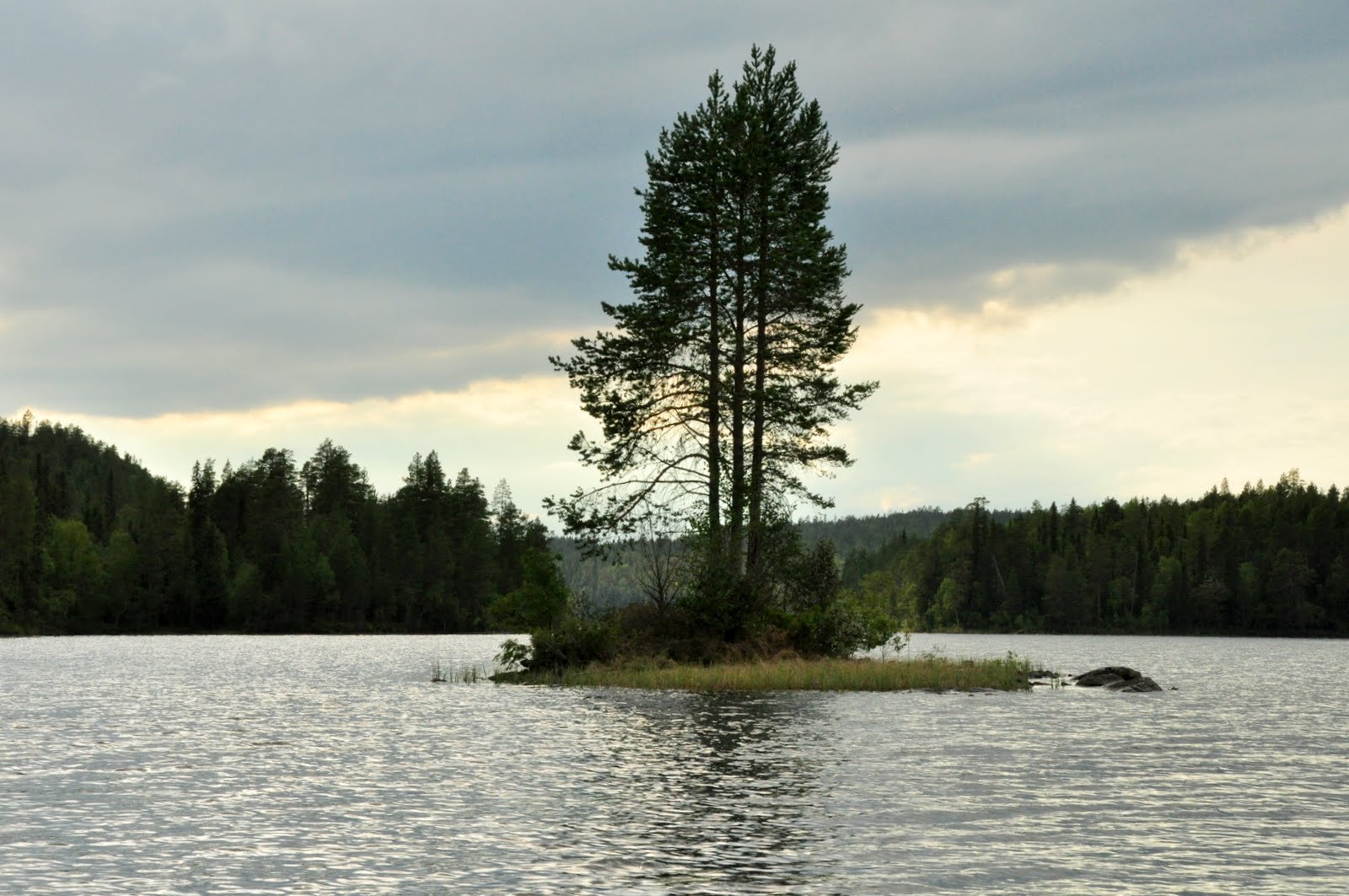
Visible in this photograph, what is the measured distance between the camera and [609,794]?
24125mm

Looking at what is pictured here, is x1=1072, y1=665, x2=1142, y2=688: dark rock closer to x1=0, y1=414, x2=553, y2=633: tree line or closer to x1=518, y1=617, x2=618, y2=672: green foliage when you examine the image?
x1=518, y1=617, x2=618, y2=672: green foliage

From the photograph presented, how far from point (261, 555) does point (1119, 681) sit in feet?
427

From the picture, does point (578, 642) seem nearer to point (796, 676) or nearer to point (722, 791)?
point (796, 676)

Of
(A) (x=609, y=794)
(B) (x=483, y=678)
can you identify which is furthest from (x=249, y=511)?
(A) (x=609, y=794)

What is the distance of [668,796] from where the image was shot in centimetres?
2394

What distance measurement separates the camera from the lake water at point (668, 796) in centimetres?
1691

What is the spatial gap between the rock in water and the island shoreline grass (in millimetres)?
3579

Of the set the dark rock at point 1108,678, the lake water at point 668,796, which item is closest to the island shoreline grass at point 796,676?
the lake water at point 668,796

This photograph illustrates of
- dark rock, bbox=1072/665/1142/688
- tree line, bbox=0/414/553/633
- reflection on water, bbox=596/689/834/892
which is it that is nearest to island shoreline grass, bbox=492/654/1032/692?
dark rock, bbox=1072/665/1142/688

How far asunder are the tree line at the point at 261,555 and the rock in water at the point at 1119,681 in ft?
311

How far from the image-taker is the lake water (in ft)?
55.5

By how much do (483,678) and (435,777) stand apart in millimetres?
34801

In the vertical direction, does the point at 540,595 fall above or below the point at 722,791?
above

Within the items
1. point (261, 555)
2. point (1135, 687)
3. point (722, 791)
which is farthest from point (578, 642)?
point (261, 555)
